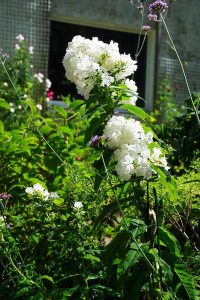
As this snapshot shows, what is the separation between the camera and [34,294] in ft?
9.26

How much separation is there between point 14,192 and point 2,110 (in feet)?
10.8

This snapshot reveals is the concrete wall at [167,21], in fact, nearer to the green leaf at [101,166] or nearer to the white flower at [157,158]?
the green leaf at [101,166]

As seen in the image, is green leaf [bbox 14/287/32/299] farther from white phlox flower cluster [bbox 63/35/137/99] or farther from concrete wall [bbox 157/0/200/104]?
concrete wall [bbox 157/0/200/104]

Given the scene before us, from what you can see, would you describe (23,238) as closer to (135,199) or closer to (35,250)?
(35,250)

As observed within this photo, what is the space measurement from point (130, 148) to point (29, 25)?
6864mm

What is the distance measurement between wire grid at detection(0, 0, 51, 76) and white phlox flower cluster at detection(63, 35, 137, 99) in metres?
6.10

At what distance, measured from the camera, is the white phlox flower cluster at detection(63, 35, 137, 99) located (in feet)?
8.04

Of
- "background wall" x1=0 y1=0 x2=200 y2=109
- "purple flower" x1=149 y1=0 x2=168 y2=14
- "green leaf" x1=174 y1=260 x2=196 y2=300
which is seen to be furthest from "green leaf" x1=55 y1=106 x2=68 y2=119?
"background wall" x1=0 y1=0 x2=200 y2=109

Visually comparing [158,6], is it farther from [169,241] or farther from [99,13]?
[99,13]

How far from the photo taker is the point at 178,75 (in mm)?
10016

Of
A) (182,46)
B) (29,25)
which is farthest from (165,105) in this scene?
(29,25)

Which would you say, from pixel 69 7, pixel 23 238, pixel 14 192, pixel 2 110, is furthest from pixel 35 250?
pixel 69 7

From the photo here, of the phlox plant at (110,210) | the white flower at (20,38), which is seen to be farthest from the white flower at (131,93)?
the white flower at (20,38)

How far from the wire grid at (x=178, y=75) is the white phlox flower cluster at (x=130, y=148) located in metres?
7.50
